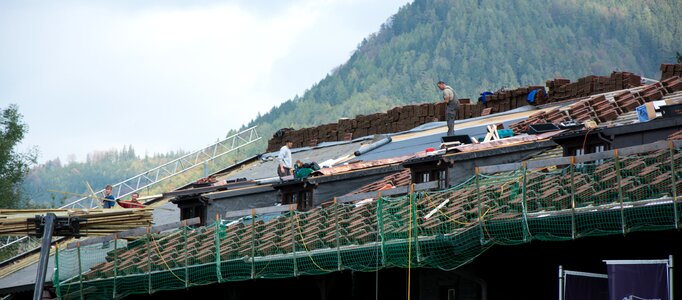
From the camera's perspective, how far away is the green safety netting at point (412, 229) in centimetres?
2491

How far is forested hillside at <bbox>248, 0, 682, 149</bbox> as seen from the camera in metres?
155

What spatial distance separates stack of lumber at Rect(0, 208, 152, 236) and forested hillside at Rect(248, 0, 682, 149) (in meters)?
103

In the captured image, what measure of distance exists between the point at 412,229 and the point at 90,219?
41.6ft

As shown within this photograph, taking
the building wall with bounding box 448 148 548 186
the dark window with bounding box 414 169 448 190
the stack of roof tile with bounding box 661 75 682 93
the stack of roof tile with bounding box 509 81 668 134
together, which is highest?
the stack of roof tile with bounding box 661 75 682 93

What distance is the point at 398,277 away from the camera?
32.2 metres

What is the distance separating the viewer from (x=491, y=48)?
170m

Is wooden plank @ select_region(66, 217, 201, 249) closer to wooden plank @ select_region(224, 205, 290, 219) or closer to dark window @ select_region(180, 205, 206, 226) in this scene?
wooden plank @ select_region(224, 205, 290, 219)

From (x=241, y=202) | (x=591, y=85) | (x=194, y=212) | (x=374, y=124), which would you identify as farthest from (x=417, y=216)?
(x=374, y=124)

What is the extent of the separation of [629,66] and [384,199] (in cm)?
13671

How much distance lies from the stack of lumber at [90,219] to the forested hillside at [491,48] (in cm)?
10333

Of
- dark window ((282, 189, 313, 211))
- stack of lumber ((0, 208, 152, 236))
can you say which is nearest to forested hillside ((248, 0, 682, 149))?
stack of lumber ((0, 208, 152, 236))

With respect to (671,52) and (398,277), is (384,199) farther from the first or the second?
(671,52)

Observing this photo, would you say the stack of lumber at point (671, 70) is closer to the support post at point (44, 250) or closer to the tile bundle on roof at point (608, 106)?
the tile bundle on roof at point (608, 106)

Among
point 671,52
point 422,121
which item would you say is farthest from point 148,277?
point 671,52
